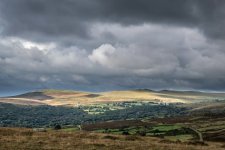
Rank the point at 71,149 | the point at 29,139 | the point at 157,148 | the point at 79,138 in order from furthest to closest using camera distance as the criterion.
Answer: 1. the point at 79,138
2. the point at 29,139
3. the point at 157,148
4. the point at 71,149

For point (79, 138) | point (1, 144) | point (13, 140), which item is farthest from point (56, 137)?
point (1, 144)

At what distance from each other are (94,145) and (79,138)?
670 cm

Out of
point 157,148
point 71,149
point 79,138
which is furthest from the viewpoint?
point 79,138

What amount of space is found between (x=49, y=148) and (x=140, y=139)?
16108 mm

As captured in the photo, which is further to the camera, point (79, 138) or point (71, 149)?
point (79, 138)

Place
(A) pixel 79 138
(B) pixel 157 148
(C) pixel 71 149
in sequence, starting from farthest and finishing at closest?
1. (A) pixel 79 138
2. (B) pixel 157 148
3. (C) pixel 71 149

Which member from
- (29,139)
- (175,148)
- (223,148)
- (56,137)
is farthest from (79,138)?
(223,148)

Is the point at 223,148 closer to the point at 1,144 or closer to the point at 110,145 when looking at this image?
the point at 110,145

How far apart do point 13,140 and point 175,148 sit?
18278 mm

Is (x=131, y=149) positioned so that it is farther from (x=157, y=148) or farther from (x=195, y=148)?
(x=195, y=148)

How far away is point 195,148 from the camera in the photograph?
42750 millimetres

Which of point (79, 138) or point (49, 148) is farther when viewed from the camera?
point (79, 138)

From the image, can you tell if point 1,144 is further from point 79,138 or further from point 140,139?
point 140,139

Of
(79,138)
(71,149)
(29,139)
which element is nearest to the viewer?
(71,149)
